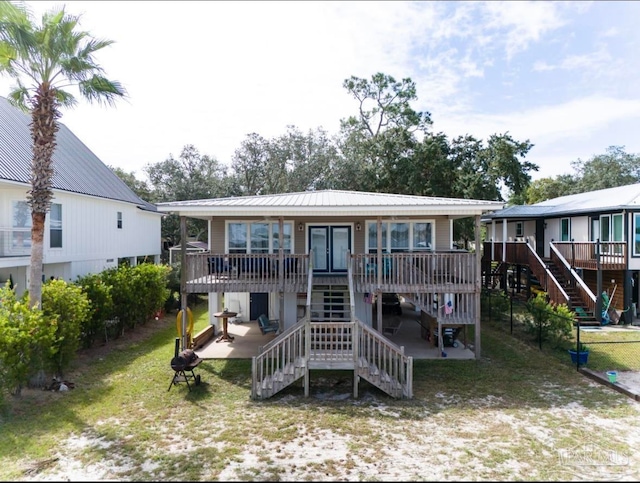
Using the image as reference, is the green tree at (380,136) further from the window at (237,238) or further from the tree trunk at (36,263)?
the tree trunk at (36,263)

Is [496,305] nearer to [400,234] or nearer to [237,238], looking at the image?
[400,234]

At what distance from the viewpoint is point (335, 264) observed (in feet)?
46.5

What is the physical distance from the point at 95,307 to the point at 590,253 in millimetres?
20233

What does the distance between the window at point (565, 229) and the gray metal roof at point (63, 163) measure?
2404 cm

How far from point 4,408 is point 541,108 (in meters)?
27.2

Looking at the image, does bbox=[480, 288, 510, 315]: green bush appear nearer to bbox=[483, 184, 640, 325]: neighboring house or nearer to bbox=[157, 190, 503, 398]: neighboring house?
bbox=[483, 184, 640, 325]: neighboring house

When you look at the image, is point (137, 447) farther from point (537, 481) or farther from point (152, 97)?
point (152, 97)

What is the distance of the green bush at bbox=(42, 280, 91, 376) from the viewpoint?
9.15 m

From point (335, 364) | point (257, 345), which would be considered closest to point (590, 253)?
point (335, 364)

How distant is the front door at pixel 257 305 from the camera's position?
52.5 ft

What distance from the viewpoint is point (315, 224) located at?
14.2 meters

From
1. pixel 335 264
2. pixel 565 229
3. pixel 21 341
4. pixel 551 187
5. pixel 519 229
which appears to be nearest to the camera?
pixel 21 341

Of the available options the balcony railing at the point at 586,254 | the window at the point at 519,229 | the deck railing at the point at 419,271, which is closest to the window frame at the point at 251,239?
the deck railing at the point at 419,271

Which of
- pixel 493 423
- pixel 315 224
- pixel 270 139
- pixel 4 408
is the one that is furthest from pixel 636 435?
pixel 270 139
